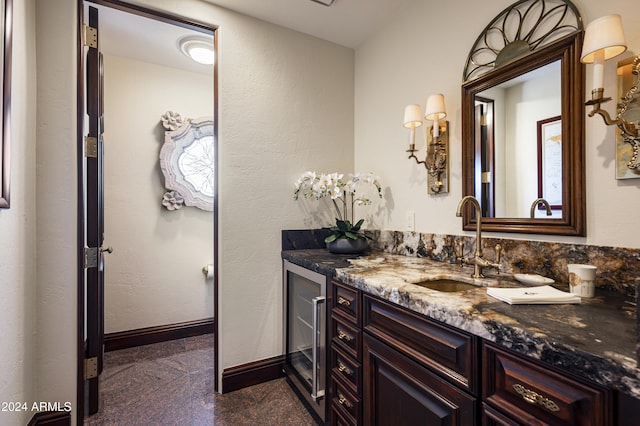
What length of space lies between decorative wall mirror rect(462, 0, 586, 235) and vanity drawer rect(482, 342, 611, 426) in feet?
2.37

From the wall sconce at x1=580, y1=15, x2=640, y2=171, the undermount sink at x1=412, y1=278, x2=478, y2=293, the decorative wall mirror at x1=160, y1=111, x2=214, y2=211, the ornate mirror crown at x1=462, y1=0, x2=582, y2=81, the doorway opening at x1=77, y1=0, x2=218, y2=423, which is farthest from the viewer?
the decorative wall mirror at x1=160, y1=111, x2=214, y2=211

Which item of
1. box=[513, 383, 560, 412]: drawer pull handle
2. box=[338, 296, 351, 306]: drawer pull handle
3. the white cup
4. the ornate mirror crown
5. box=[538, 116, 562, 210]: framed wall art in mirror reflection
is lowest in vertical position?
box=[513, 383, 560, 412]: drawer pull handle

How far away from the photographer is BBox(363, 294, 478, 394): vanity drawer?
0.87 metres

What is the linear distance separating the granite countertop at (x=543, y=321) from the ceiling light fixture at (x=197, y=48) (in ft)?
7.10

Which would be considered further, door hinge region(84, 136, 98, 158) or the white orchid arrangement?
the white orchid arrangement

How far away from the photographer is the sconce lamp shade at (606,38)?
964 mm

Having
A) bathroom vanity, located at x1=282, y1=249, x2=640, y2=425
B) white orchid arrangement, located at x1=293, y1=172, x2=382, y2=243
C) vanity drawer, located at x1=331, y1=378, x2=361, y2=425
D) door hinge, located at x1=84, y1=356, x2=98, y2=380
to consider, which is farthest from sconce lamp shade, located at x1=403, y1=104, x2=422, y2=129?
door hinge, located at x1=84, y1=356, x2=98, y2=380

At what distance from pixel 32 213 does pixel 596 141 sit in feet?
8.30

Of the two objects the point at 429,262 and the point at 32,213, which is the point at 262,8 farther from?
the point at 429,262

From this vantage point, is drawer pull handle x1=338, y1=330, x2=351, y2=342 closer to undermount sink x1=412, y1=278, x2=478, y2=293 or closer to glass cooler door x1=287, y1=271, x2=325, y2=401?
glass cooler door x1=287, y1=271, x2=325, y2=401

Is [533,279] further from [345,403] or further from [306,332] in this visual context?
[306,332]

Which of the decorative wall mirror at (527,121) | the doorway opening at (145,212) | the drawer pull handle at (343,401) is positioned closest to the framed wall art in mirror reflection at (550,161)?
the decorative wall mirror at (527,121)

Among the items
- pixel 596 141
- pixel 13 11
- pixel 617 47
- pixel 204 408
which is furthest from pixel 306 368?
pixel 13 11

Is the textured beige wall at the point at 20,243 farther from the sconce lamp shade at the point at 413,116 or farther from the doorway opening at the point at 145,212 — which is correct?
the sconce lamp shade at the point at 413,116
